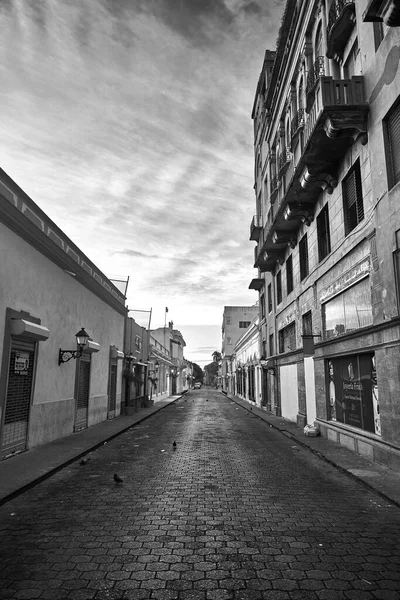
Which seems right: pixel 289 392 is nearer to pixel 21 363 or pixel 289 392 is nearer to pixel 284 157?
pixel 284 157

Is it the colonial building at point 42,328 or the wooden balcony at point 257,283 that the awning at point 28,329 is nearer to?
the colonial building at point 42,328

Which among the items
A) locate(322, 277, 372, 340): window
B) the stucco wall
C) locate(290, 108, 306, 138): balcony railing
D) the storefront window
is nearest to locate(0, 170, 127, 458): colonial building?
the stucco wall

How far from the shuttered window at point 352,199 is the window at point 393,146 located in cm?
191

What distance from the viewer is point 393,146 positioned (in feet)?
29.3

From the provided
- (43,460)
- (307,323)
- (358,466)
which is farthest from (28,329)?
(307,323)

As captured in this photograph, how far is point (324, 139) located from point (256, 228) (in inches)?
638

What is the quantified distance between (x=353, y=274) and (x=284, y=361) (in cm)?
994

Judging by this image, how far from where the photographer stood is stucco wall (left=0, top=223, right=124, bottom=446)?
9352 mm

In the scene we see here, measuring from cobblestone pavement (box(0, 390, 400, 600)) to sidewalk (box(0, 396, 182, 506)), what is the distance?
257 mm

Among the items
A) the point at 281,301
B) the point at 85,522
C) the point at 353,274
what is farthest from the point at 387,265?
the point at 281,301

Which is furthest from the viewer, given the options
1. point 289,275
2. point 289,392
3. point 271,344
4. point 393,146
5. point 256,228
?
point 256,228

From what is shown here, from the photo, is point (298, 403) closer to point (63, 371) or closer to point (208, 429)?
point (208, 429)

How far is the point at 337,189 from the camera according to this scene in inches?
493

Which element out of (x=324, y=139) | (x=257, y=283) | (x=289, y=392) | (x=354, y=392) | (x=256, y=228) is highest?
(x=256, y=228)
